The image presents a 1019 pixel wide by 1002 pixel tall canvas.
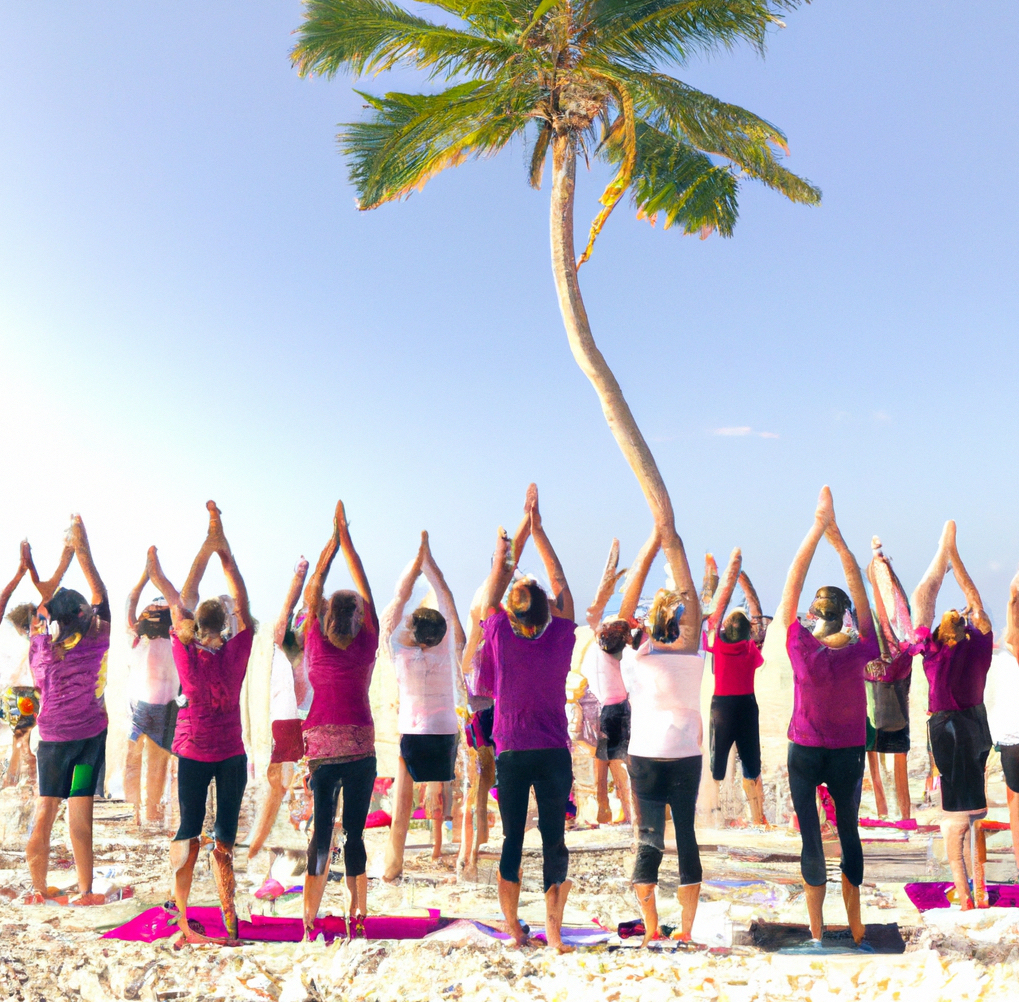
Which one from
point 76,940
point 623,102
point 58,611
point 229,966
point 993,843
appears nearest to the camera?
point 229,966

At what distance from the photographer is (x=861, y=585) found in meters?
5.27

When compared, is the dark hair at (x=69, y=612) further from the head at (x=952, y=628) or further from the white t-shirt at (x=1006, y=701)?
the white t-shirt at (x=1006, y=701)

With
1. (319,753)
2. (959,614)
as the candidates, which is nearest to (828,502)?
(959,614)

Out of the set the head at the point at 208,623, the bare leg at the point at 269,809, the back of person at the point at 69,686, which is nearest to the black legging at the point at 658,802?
the head at the point at 208,623

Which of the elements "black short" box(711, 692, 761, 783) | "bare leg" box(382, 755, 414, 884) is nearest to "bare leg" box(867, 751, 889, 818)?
"black short" box(711, 692, 761, 783)

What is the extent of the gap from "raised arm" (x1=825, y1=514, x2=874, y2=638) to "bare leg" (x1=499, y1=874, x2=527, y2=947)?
2.56 meters

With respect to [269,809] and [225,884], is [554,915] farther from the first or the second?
[269,809]

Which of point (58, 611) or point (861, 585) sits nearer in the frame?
point (861, 585)

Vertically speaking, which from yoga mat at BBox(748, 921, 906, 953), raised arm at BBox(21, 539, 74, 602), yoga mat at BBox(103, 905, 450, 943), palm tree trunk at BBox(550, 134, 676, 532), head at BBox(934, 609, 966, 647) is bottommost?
yoga mat at BBox(748, 921, 906, 953)

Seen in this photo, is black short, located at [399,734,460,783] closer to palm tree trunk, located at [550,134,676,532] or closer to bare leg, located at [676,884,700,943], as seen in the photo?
bare leg, located at [676,884,700,943]

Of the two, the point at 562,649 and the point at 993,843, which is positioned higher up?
the point at 562,649

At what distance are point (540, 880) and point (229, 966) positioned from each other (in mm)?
2452

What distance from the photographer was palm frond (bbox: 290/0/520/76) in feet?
25.9

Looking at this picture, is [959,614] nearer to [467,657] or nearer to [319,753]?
[467,657]
